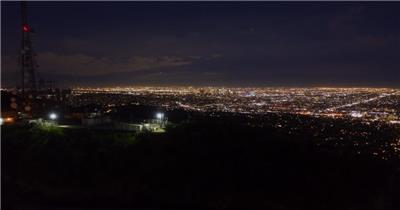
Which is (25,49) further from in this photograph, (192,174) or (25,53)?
(192,174)

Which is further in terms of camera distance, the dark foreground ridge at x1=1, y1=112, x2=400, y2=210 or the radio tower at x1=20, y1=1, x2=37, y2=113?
the radio tower at x1=20, y1=1, x2=37, y2=113

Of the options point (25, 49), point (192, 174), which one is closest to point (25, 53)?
point (25, 49)

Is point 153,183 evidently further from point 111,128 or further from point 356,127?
point 356,127

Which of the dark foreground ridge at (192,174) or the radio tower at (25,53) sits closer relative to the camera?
the dark foreground ridge at (192,174)

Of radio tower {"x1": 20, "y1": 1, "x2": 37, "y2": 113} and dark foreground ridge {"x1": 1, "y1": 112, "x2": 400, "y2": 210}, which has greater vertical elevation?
radio tower {"x1": 20, "y1": 1, "x2": 37, "y2": 113}

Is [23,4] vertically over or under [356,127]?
over

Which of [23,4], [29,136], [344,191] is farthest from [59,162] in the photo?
[23,4]

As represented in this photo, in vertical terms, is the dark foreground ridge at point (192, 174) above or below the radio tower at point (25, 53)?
below

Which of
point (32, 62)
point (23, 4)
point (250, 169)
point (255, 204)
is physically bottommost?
point (255, 204)
